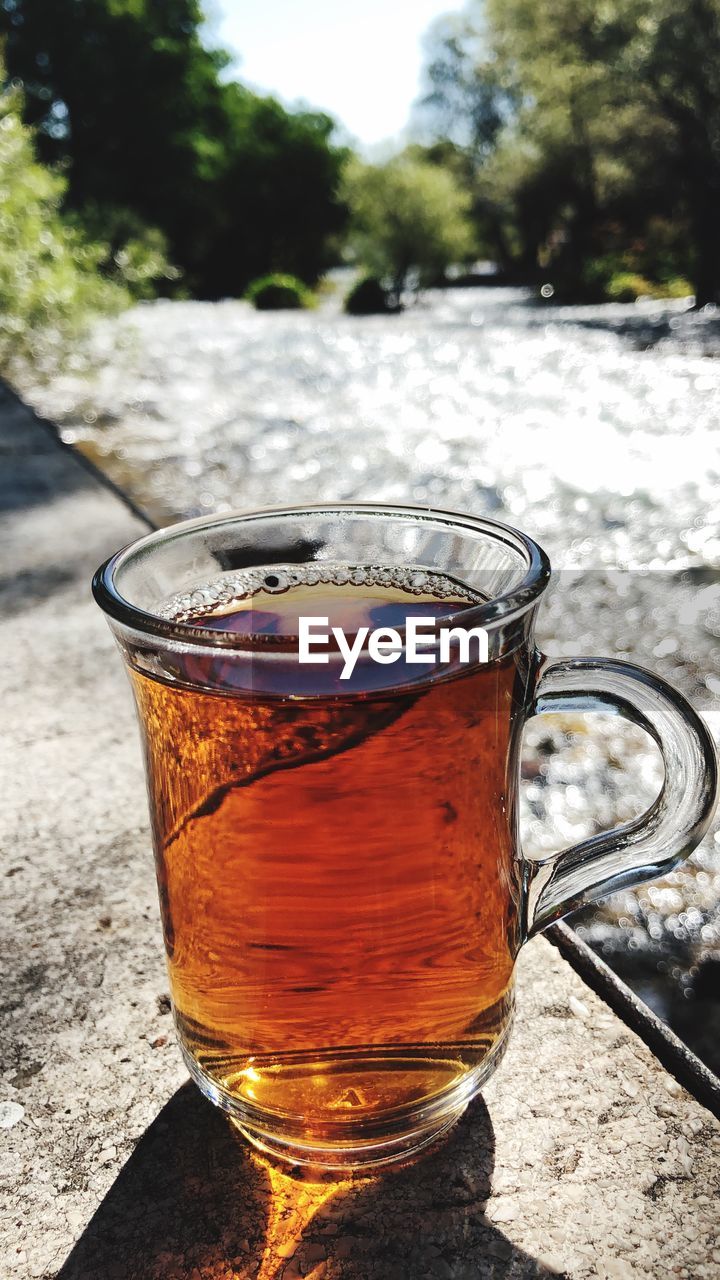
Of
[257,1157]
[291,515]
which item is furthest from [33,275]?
[257,1157]

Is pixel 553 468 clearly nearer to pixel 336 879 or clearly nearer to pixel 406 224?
pixel 336 879

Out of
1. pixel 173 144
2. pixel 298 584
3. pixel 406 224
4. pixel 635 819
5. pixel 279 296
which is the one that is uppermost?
pixel 173 144

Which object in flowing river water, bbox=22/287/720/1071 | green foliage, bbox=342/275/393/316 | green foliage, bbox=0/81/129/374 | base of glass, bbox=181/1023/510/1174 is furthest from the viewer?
green foliage, bbox=342/275/393/316

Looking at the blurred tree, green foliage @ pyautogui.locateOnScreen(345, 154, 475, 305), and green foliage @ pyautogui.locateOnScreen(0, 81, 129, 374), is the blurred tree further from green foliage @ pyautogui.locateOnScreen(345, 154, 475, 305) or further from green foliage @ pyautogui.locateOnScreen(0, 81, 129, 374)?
green foliage @ pyautogui.locateOnScreen(0, 81, 129, 374)

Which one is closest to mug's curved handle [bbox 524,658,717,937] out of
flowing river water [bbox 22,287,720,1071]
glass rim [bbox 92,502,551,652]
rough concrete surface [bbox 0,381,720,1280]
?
glass rim [bbox 92,502,551,652]

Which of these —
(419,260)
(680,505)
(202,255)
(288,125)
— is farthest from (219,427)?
(288,125)
